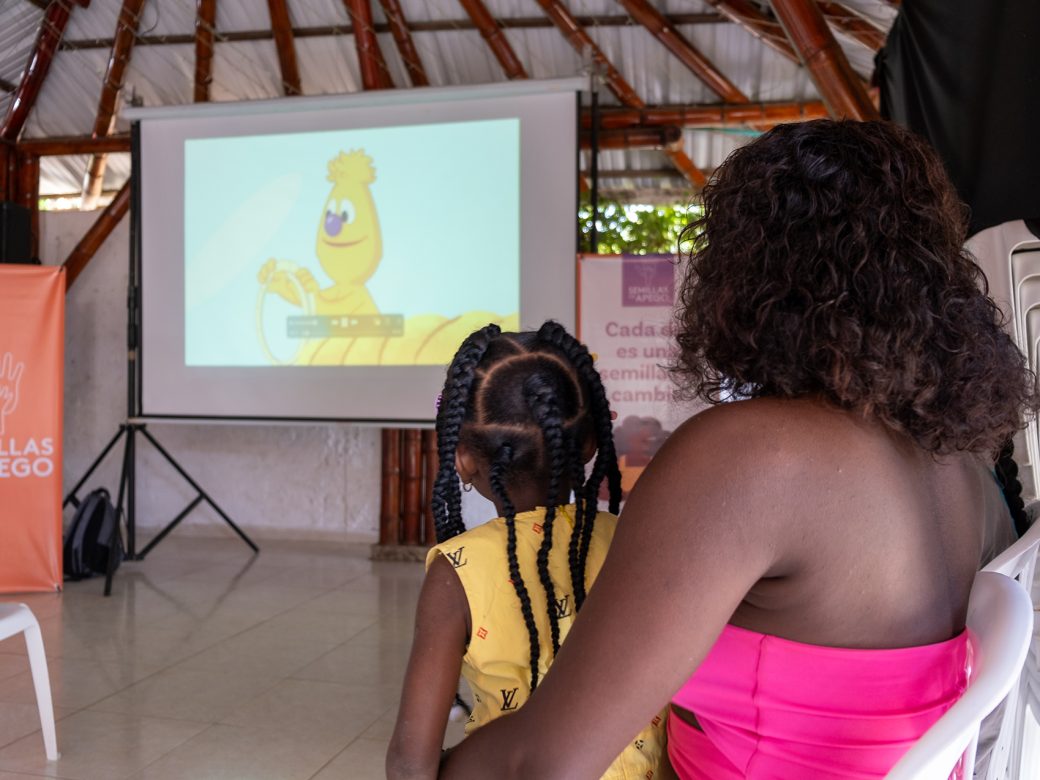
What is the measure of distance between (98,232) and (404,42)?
231cm

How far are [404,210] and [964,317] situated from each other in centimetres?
427

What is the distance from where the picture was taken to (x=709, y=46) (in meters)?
5.66

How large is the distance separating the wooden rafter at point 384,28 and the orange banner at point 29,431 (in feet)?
7.64

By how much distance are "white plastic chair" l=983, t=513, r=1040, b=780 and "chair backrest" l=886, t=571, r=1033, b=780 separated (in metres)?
0.07

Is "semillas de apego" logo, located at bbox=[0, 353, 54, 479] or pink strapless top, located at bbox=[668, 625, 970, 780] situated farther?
"semillas de apego" logo, located at bbox=[0, 353, 54, 479]

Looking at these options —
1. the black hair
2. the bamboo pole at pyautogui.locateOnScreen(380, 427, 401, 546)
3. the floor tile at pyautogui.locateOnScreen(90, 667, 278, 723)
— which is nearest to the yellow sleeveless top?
the black hair

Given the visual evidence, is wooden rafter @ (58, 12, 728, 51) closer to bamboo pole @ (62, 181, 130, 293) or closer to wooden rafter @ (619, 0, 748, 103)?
wooden rafter @ (619, 0, 748, 103)

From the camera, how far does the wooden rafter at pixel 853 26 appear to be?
5066mm

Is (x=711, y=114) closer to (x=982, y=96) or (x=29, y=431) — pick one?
(x=982, y=96)

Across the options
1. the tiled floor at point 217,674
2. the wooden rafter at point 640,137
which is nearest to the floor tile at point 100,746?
the tiled floor at point 217,674

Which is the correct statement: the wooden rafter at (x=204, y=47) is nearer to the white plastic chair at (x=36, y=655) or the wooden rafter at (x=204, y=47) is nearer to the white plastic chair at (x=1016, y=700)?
the white plastic chair at (x=36, y=655)

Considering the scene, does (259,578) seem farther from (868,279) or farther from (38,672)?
(868,279)

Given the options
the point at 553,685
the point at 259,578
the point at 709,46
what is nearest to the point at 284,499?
the point at 259,578

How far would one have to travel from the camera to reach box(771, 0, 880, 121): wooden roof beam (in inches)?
146
